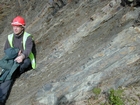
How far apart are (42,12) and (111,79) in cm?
690

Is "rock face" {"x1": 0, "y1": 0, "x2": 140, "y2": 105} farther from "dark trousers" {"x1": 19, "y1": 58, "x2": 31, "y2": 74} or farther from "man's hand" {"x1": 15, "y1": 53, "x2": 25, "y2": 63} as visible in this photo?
"man's hand" {"x1": 15, "y1": 53, "x2": 25, "y2": 63}

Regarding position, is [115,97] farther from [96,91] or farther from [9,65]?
[9,65]

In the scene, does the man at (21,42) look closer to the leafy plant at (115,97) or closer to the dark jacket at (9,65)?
the dark jacket at (9,65)

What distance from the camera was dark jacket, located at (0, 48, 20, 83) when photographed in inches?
303

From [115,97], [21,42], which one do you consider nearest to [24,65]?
[21,42]

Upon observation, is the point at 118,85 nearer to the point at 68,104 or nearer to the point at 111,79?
the point at 111,79

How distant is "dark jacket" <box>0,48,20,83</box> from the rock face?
2.13ft

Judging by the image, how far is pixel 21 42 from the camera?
8250mm

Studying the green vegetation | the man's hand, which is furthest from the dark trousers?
the green vegetation

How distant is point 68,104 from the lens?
6004mm

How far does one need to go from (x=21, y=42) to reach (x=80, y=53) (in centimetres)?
202

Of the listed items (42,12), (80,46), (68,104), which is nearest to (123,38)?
(80,46)

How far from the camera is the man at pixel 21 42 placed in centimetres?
805

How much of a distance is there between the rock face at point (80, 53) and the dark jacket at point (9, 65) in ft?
2.13
